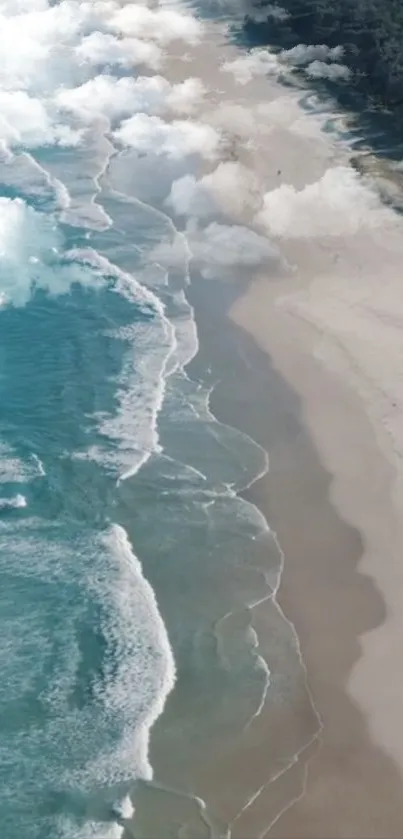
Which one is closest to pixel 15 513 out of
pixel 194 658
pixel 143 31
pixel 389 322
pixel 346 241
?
pixel 194 658

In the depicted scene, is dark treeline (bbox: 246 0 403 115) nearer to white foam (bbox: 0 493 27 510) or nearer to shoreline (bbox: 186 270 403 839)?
shoreline (bbox: 186 270 403 839)

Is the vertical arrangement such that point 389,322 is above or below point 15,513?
above

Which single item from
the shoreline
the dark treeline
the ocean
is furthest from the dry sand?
the dark treeline

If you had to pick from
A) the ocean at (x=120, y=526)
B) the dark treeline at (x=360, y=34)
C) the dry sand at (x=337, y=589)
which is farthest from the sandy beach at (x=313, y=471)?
the dark treeline at (x=360, y=34)

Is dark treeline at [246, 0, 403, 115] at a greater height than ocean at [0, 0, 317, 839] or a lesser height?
greater

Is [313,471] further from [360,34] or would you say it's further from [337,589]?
[360,34]

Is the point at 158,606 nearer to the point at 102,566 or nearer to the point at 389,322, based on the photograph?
the point at 102,566
